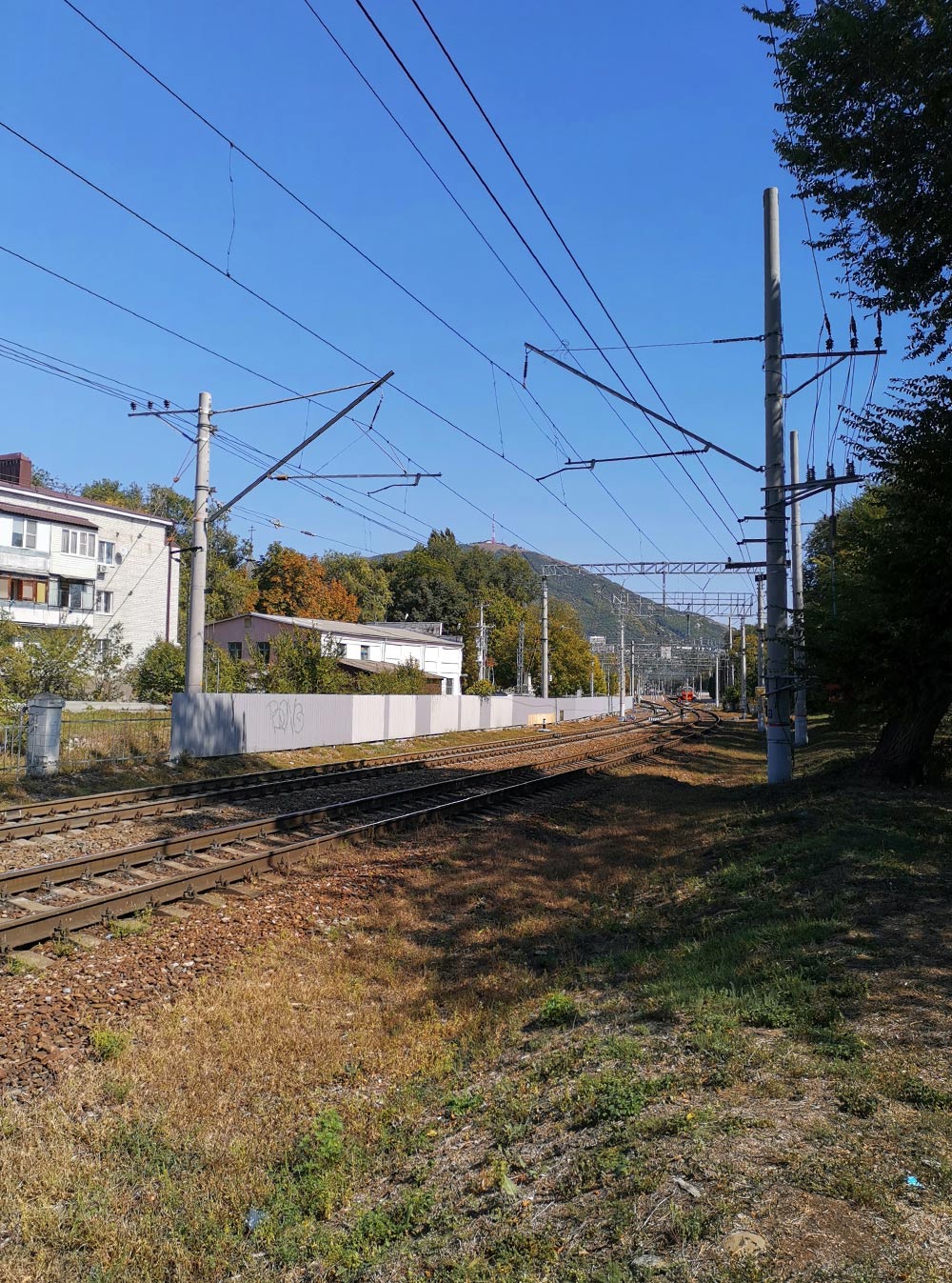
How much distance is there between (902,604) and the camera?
1420 cm

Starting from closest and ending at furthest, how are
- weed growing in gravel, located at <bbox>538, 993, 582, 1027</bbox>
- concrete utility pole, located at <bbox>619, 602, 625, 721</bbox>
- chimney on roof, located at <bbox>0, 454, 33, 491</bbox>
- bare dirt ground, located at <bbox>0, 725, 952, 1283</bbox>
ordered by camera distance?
bare dirt ground, located at <bbox>0, 725, 952, 1283</bbox> → weed growing in gravel, located at <bbox>538, 993, 582, 1027</bbox> → chimney on roof, located at <bbox>0, 454, 33, 491</bbox> → concrete utility pole, located at <bbox>619, 602, 625, 721</bbox>

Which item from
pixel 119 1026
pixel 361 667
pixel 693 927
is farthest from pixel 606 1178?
pixel 361 667

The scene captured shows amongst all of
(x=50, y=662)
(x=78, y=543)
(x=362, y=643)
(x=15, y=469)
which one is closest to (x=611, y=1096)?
(x=50, y=662)

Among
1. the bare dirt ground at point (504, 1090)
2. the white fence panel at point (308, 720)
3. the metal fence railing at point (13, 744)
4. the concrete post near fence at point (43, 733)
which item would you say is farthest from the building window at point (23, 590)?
the bare dirt ground at point (504, 1090)

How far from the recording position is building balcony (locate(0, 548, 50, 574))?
53656mm

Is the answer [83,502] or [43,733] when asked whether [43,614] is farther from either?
[43,733]

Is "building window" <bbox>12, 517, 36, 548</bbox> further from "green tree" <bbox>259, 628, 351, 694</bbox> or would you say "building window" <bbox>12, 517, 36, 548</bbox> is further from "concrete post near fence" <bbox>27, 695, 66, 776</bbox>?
"concrete post near fence" <bbox>27, 695, 66, 776</bbox>

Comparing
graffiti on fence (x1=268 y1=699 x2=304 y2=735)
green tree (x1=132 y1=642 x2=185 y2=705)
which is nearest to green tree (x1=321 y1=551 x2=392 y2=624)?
green tree (x1=132 y1=642 x2=185 y2=705)

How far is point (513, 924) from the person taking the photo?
9.50 metres

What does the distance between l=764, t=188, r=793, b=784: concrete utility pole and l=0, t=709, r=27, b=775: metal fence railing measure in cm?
1582

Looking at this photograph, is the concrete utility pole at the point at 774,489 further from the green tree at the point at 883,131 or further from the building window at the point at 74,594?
the building window at the point at 74,594

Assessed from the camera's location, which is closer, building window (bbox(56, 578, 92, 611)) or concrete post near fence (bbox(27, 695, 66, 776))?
concrete post near fence (bbox(27, 695, 66, 776))

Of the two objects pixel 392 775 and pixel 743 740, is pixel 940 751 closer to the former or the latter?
pixel 392 775

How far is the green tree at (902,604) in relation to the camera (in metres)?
13.3
